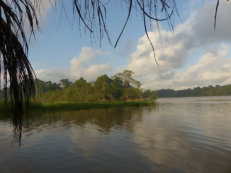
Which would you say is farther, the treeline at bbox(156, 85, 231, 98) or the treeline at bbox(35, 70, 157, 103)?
the treeline at bbox(156, 85, 231, 98)

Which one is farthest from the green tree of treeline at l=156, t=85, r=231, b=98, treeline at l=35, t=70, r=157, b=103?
treeline at l=156, t=85, r=231, b=98

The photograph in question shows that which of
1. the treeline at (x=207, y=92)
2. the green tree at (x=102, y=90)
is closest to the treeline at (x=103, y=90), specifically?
the green tree at (x=102, y=90)

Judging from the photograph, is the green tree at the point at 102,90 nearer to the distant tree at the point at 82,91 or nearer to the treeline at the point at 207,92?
the distant tree at the point at 82,91

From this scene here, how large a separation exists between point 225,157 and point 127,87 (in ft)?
185

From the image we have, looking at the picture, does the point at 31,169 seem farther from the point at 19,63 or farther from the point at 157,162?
the point at 19,63

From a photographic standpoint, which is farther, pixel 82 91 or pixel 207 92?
pixel 207 92

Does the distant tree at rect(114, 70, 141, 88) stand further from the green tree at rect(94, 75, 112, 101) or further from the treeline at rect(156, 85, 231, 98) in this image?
the treeline at rect(156, 85, 231, 98)

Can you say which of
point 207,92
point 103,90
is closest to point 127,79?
point 103,90

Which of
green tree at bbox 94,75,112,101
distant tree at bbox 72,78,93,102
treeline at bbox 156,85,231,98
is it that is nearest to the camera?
green tree at bbox 94,75,112,101

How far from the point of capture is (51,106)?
27.5 metres

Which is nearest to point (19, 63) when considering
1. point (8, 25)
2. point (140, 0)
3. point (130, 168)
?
point (8, 25)

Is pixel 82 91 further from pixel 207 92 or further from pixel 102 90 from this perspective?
pixel 207 92

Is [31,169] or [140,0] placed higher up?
[140,0]

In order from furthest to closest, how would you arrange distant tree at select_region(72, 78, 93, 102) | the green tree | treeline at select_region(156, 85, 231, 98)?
1. treeline at select_region(156, 85, 231, 98)
2. distant tree at select_region(72, 78, 93, 102)
3. the green tree
